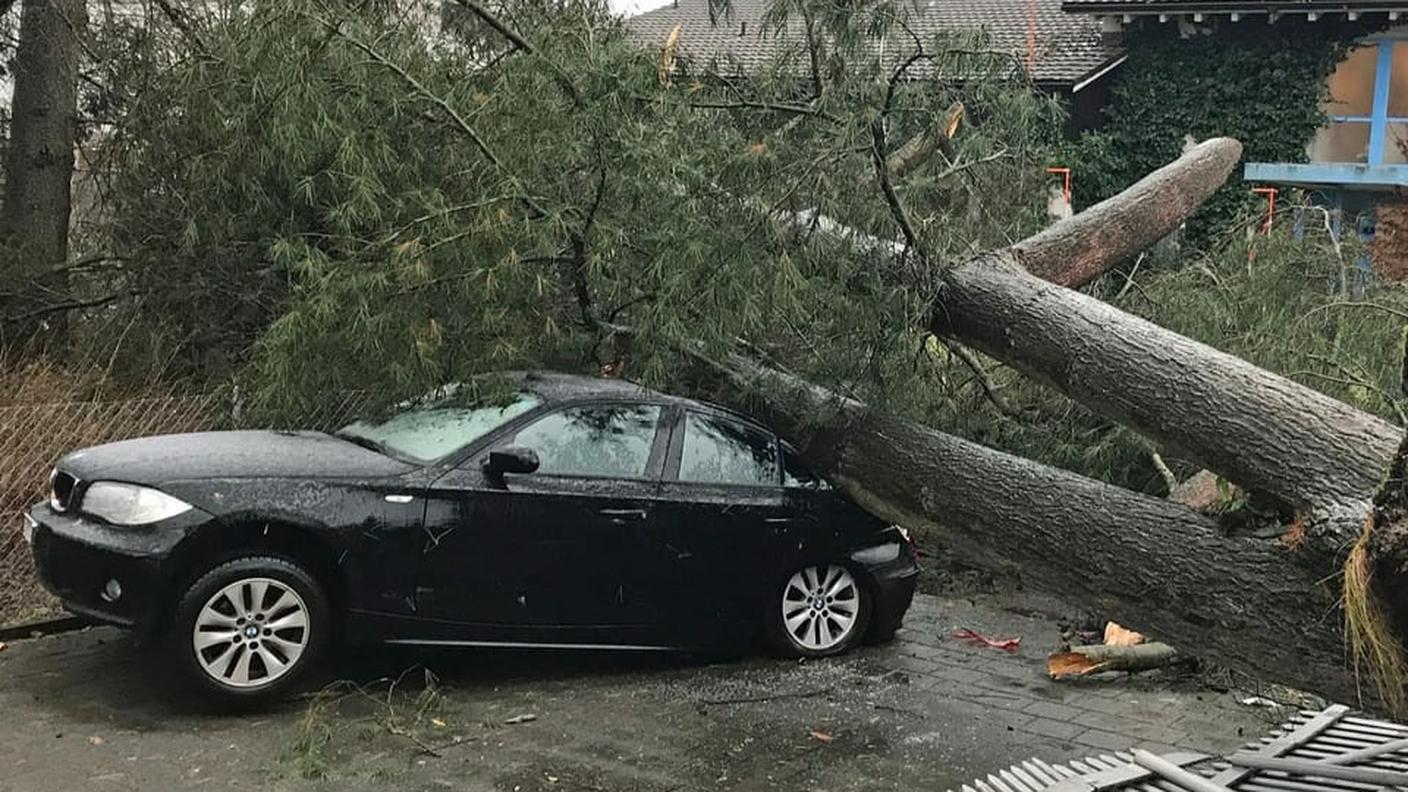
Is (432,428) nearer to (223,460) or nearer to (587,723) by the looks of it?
(223,460)

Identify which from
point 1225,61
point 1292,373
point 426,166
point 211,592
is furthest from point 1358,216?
point 211,592

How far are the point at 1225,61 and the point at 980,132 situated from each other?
1617cm

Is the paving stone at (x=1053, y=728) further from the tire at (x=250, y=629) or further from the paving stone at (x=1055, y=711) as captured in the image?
the tire at (x=250, y=629)

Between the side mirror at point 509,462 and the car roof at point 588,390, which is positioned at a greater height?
the car roof at point 588,390

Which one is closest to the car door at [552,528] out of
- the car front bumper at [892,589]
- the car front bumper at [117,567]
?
the car front bumper at [117,567]

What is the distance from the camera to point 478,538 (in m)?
5.88

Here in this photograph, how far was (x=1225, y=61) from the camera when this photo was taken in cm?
2006

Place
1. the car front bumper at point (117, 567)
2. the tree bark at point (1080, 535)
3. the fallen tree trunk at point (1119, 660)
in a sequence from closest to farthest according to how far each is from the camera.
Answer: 1. the tree bark at point (1080, 535)
2. the car front bumper at point (117, 567)
3. the fallen tree trunk at point (1119, 660)

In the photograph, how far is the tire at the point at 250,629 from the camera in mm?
5391

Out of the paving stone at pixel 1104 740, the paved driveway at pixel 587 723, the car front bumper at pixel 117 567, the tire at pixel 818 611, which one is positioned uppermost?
the car front bumper at pixel 117 567

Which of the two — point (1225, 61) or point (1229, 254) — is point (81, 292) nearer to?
point (1229, 254)

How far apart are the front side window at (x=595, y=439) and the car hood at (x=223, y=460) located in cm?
62

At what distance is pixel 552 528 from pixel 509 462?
1.22ft

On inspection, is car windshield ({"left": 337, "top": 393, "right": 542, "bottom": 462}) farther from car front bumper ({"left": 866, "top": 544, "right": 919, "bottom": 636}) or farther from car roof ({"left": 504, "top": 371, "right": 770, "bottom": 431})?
car front bumper ({"left": 866, "top": 544, "right": 919, "bottom": 636})
